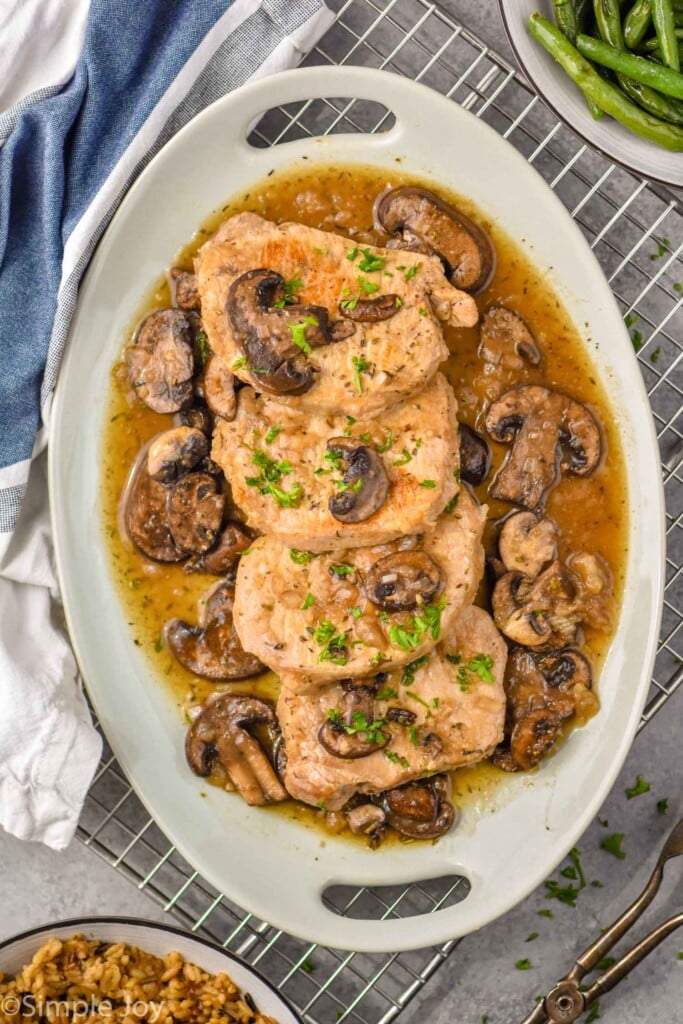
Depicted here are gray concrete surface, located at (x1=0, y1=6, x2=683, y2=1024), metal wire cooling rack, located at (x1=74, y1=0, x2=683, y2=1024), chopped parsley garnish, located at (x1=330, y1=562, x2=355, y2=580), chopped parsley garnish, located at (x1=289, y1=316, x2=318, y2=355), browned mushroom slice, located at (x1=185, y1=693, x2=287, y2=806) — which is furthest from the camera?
gray concrete surface, located at (x1=0, y1=6, x2=683, y2=1024)

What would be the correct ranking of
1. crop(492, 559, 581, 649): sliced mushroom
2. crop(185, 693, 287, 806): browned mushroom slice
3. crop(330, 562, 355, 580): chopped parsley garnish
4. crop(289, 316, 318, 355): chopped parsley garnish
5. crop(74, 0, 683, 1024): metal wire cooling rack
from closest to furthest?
crop(289, 316, 318, 355): chopped parsley garnish
crop(330, 562, 355, 580): chopped parsley garnish
crop(492, 559, 581, 649): sliced mushroom
crop(185, 693, 287, 806): browned mushroom slice
crop(74, 0, 683, 1024): metal wire cooling rack

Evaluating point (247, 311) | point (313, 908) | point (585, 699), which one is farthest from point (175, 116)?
point (313, 908)

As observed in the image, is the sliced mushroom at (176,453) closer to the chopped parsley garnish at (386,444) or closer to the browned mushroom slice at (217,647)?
the browned mushroom slice at (217,647)

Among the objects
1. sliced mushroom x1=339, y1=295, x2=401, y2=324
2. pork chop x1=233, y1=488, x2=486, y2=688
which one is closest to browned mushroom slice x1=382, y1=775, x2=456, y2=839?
pork chop x1=233, y1=488, x2=486, y2=688

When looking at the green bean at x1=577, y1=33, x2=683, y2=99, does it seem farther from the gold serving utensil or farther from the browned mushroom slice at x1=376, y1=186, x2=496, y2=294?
the gold serving utensil

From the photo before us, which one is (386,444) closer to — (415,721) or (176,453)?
(176,453)

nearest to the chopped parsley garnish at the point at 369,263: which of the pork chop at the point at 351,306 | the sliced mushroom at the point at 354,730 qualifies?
the pork chop at the point at 351,306
